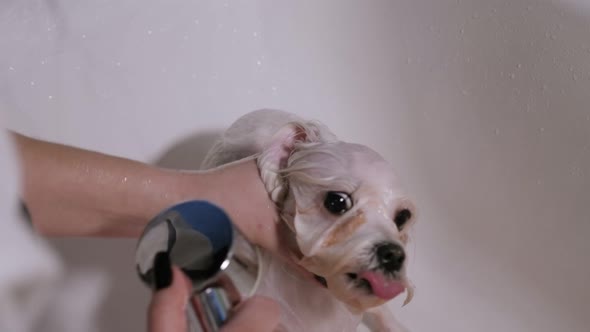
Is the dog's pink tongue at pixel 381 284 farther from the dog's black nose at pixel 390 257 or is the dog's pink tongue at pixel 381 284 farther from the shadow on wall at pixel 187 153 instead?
the shadow on wall at pixel 187 153

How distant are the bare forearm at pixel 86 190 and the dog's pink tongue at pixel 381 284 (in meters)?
0.29

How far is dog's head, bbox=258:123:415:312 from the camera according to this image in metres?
0.71

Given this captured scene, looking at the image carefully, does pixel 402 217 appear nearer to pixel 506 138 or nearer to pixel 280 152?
pixel 280 152

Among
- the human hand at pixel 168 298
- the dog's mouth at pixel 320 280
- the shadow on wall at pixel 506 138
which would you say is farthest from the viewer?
the shadow on wall at pixel 506 138

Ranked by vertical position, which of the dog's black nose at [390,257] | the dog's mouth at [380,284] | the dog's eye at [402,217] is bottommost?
the dog's mouth at [380,284]

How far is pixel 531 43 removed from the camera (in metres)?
0.99

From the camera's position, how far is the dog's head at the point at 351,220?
0.71 meters

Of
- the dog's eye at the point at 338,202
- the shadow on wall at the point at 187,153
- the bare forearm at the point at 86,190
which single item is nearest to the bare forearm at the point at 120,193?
the bare forearm at the point at 86,190

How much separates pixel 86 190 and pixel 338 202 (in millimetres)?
312

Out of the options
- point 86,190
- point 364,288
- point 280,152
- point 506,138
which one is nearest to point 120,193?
point 86,190

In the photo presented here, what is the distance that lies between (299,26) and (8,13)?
525 mm

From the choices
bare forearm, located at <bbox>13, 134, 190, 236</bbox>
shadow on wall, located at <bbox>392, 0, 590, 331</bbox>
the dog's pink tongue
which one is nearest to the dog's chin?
the dog's pink tongue

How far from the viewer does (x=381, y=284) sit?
71 centimetres

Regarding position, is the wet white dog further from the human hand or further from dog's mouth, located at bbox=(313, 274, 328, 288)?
the human hand
